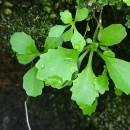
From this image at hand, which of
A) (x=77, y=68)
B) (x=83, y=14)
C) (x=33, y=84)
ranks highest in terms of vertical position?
(x=83, y=14)

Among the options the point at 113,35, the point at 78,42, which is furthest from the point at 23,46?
the point at 113,35

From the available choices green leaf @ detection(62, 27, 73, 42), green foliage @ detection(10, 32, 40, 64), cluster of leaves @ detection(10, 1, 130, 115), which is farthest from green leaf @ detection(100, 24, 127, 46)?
green foliage @ detection(10, 32, 40, 64)

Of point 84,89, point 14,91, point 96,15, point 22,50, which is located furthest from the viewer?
point 14,91

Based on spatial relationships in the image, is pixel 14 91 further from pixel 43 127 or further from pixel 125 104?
pixel 125 104

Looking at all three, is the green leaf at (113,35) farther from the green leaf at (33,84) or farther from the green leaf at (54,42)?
the green leaf at (33,84)

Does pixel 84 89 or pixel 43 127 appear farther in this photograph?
pixel 43 127

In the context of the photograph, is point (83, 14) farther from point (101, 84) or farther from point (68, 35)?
point (101, 84)

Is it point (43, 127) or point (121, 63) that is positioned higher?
point (121, 63)

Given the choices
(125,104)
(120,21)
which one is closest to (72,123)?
(125,104)
